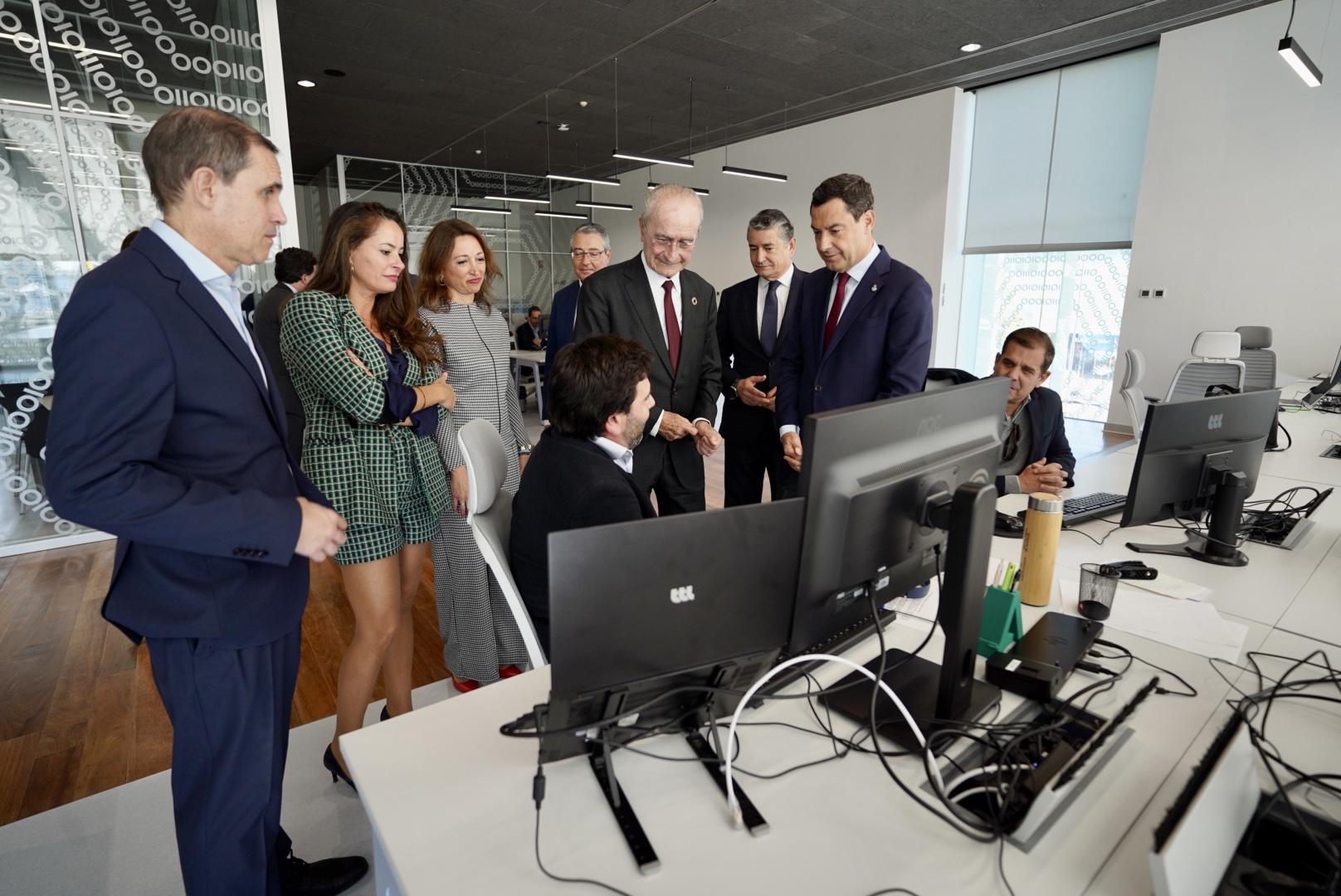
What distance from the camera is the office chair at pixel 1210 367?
420cm

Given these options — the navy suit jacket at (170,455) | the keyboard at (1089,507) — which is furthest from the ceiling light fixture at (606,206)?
the navy suit jacket at (170,455)

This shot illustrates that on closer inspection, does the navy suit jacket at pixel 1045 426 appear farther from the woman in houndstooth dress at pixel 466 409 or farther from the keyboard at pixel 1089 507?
the woman in houndstooth dress at pixel 466 409

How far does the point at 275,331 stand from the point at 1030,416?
3241 mm

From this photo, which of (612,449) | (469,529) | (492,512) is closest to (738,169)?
(469,529)

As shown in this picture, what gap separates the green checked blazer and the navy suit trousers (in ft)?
1.88

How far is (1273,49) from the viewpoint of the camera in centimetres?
577

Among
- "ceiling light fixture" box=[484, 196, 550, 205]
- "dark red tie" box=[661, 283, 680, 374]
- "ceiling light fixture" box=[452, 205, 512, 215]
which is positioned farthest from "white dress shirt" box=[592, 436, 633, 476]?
"ceiling light fixture" box=[484, 196, 550, 205]

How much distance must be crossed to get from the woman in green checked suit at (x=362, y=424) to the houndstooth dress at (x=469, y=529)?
14.3 inches

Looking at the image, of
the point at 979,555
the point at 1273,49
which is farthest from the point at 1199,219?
the point at 979,555

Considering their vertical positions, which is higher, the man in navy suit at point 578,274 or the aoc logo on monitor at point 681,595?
the man in navy suit at point 578,274

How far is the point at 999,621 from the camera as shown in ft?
4.22

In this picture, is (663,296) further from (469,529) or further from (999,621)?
(999,621)

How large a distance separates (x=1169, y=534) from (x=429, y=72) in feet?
26.7

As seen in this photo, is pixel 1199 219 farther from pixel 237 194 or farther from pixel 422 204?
pixel 422 204
